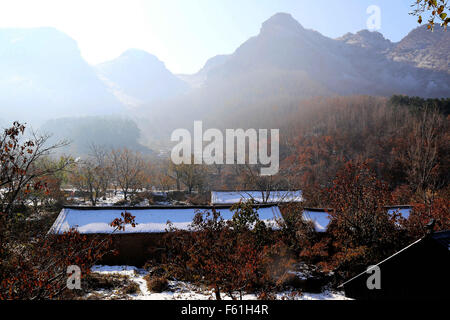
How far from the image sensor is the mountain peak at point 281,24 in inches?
5368

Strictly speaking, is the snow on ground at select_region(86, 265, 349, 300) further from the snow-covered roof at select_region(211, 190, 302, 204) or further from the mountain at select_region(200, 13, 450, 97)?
the mountain at select_region(200, 13, 450, 97)

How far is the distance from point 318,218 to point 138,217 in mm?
9131

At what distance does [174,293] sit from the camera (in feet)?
31.3

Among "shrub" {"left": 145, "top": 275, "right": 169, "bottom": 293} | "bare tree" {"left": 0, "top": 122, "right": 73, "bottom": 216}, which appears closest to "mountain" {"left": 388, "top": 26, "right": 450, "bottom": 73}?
"shrub" {"left": 145, "top": 275, "right": 169, "bottom": 293}

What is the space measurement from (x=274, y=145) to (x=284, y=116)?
20204mm

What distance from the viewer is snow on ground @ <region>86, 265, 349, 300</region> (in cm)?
892

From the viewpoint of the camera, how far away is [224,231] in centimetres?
984

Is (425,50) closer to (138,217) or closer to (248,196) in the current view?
(248,196)

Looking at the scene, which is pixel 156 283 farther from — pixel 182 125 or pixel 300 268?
pixel 182 125

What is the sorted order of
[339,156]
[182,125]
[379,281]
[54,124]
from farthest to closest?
[182,125] < [54,124] < [339,156] < [379,281]

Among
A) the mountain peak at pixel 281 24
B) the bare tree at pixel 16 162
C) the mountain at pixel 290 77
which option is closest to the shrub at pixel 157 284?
the bare tree at pixel 16 162

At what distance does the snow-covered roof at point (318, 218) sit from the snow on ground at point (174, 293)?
318cm

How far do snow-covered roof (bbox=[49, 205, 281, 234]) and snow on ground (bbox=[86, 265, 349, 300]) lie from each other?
5.61 feet
